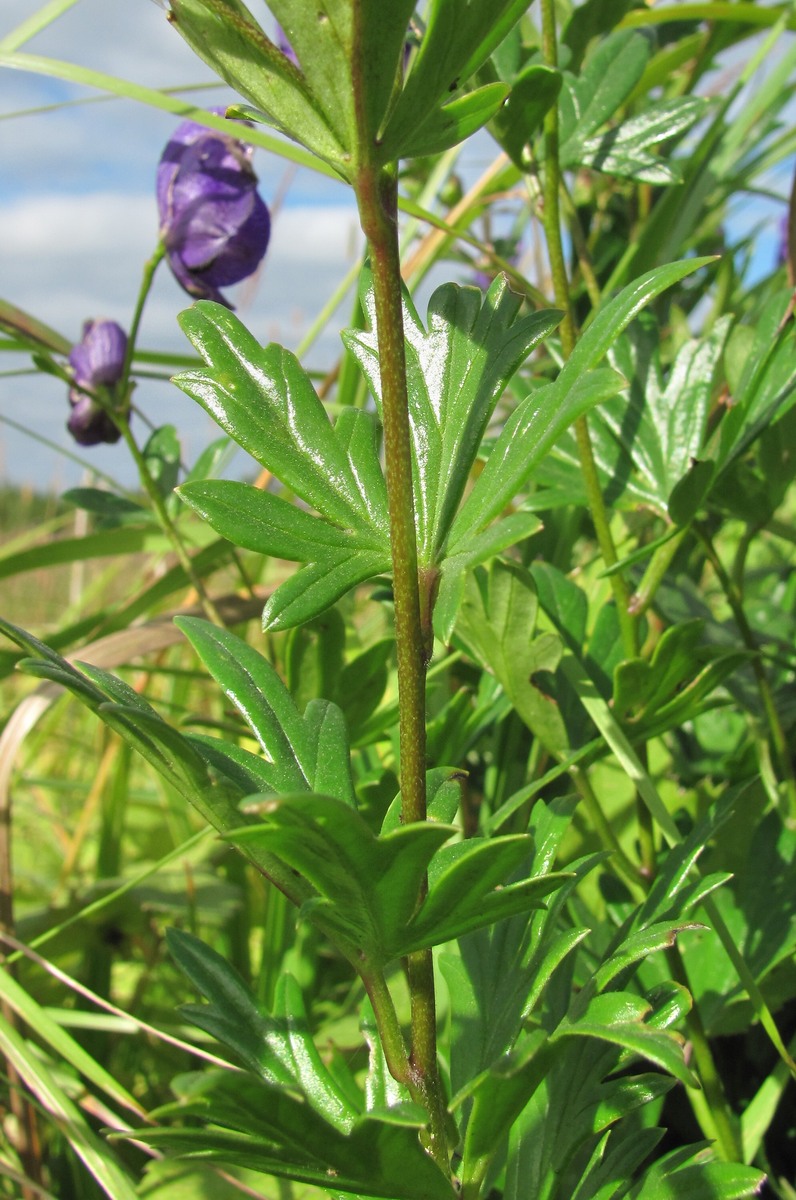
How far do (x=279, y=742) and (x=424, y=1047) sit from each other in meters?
0.11

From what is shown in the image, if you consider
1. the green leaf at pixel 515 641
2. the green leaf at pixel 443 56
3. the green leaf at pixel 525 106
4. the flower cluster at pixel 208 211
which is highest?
the flower cluster at pixel 208 211

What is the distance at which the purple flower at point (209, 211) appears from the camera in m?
0.75

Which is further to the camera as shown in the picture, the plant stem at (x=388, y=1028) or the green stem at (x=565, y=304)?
the green stem at (x=565, y=304)

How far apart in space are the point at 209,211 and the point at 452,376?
44 centimetres

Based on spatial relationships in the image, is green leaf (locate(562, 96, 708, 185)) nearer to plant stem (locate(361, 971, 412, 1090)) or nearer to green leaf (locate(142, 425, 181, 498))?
green leaf (locate(142, 425, 181, 498))

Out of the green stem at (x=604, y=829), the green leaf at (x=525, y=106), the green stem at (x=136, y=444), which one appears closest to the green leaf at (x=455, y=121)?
the green leaf at (x=525, y=106)

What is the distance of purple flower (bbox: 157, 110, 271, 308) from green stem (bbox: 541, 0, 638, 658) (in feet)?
0.82

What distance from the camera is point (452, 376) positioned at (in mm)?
384

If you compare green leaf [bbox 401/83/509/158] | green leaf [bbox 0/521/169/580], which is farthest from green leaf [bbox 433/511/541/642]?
green leaf [bbox 0/521/169/580]

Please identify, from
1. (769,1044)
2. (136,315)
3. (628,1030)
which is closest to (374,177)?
(628,1030)

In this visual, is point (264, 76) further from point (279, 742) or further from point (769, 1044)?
point (769, 1044)

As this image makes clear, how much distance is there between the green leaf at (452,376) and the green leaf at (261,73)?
8 centimetres

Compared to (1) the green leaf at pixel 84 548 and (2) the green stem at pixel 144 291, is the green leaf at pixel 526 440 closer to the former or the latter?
(2) the green stem at pixel 144 291

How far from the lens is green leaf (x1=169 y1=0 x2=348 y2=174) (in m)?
0.29
